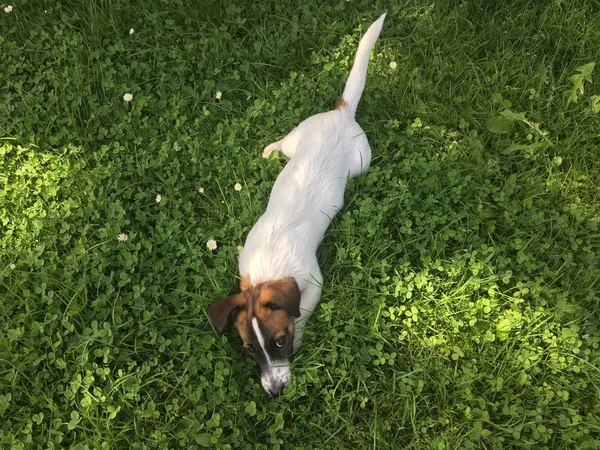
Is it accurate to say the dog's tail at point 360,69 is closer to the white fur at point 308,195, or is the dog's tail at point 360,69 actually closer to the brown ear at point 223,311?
the white fur at point 308,195

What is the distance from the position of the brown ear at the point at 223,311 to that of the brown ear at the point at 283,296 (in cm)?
17

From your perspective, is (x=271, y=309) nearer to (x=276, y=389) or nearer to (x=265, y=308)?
(x=265, y=308)

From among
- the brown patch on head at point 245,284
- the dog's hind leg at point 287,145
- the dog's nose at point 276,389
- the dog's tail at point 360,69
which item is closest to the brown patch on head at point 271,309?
the brown patch on head at point 245,284

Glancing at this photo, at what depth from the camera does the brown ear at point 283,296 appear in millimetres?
2877

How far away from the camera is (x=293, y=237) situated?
3.29 m

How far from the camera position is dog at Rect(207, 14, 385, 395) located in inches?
117

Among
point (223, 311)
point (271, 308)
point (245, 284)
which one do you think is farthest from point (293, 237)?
point (223, 311)

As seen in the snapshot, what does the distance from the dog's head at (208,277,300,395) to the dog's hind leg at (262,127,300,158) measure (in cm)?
122

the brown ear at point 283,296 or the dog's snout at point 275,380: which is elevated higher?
the brown ear at point 283,296

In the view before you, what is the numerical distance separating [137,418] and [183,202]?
161cm

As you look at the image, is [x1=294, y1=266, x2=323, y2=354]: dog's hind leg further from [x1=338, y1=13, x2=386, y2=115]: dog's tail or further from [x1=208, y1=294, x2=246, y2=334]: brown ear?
[x1=338, y1=13, x2=386, y2=115]: dog's tail

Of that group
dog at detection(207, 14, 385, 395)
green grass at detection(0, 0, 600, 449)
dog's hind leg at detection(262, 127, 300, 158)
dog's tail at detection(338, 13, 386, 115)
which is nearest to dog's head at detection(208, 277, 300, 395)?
dog at detection(207, 14, 385, 395)

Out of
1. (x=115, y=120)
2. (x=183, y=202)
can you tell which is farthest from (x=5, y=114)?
(x=183, y=202)

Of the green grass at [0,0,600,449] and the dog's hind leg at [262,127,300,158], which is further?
the dog's hind leg at [262,127,300,158]
